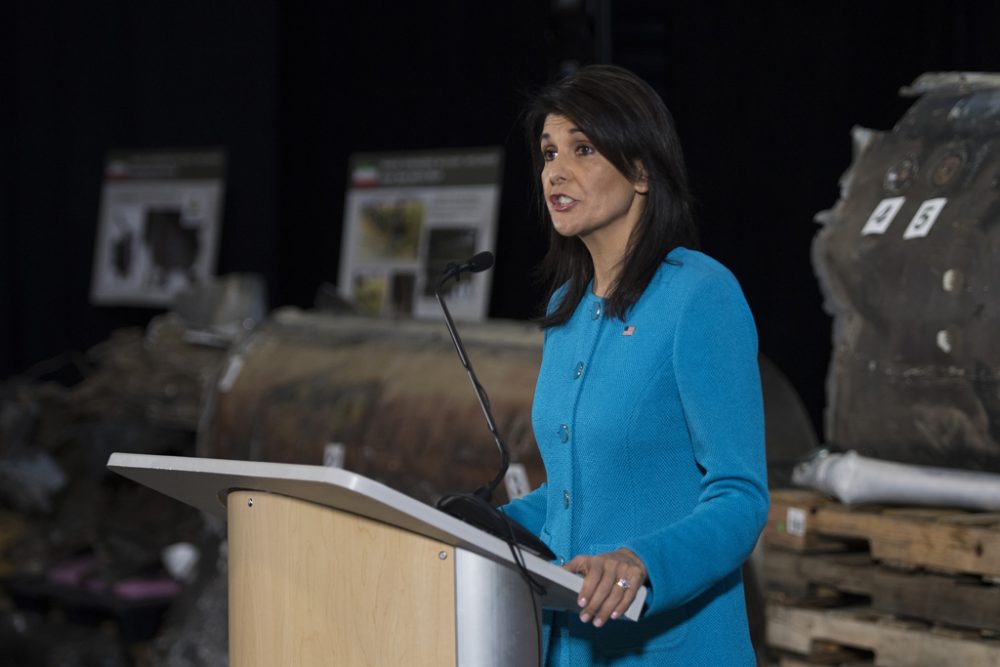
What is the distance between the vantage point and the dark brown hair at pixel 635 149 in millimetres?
1609

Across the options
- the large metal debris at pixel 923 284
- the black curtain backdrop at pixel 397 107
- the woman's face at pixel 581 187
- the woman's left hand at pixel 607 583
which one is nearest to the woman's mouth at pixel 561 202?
the woman's face at pixel 581 187

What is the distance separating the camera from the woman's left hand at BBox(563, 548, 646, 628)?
4.45 ft

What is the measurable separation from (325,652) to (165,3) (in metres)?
5.93

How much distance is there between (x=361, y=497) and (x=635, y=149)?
55cm

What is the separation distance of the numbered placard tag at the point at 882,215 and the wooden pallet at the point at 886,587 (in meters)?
0.66

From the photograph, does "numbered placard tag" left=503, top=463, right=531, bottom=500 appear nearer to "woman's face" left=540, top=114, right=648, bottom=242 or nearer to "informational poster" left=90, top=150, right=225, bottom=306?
"woman's face" left=540, top=114, right=648, bottom=242

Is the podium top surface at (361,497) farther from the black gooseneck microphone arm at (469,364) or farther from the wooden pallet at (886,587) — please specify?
the wooden pallet at (886,587)

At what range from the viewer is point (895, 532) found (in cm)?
269

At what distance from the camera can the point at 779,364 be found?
13.5ft

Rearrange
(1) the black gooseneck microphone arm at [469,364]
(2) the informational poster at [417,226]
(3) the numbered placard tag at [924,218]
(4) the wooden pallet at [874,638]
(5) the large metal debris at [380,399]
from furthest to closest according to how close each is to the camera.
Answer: (2) the informational poster at [417,226], (5) the large metal debris at [380,399], (3) the numbered placard tag at [924,218], (4) the wooden pallet at [874,638], (1) the black gooseneck microphone arm at [469,364]

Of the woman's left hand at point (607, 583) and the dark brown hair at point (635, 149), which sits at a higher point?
the dark brown hair at point (635, 149)

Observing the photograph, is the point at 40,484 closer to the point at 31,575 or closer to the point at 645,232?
the point at 31,575

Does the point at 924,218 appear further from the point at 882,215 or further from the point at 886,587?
the point at 886,587

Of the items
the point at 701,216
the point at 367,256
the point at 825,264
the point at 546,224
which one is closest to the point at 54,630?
the point at 367,256
